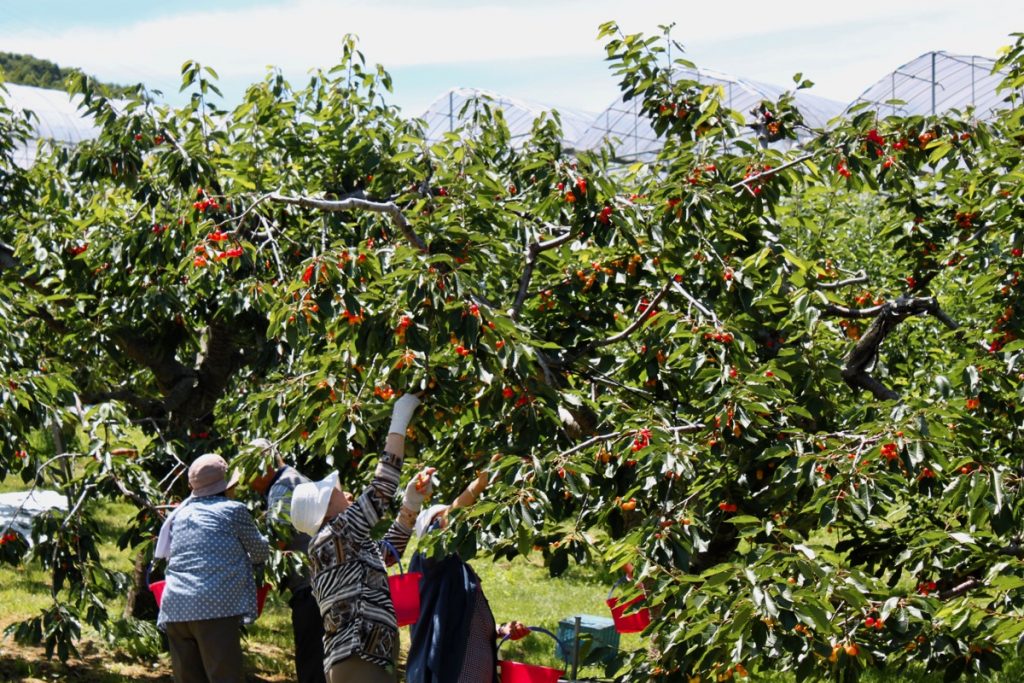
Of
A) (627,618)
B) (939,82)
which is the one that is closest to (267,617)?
(627,618)

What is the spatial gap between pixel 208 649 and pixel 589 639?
1.46 m

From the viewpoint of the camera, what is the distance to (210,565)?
13.2 ft

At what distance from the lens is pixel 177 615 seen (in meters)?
4.02

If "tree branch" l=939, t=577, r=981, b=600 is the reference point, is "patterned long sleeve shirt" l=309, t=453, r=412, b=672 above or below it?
above

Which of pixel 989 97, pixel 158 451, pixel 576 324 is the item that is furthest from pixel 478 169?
pixel 989 97

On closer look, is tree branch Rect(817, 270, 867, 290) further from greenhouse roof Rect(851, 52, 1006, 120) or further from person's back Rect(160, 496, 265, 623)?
greenhouse roof Rect(851, 52, 1006, 120)

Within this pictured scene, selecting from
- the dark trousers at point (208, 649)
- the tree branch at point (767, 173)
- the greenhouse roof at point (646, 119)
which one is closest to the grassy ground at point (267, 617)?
the dark trousers at point (208, 649)

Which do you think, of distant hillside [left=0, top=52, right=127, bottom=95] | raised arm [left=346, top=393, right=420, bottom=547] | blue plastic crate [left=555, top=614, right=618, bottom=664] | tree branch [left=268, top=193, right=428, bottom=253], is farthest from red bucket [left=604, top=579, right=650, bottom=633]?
distant hillside [left=0, top=52, right=127, bottom=95]

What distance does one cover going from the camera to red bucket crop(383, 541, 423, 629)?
3.71 meters

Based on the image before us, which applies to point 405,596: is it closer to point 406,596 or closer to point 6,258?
point 406,596

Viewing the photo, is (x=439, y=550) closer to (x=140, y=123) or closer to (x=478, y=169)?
(x=478, y=169)

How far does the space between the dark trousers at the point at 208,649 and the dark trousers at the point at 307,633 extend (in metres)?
0.56

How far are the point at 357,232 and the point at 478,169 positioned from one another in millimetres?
1923

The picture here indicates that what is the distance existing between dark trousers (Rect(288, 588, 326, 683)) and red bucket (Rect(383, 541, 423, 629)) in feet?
3.67
